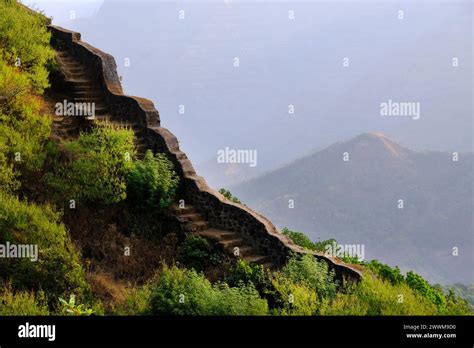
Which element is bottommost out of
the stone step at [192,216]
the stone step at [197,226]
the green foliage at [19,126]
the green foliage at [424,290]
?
the green foliage at [424,290]

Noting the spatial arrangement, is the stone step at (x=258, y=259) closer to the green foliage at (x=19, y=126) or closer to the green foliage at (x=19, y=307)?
the green foliage at (x=19, y=307)

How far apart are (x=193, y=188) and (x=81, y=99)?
599 cm

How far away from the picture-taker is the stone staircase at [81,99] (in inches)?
760

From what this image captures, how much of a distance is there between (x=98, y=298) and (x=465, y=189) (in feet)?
470

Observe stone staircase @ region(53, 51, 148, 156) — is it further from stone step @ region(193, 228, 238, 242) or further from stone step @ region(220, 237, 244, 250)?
stone step @ region(220, 237, 244, 250)

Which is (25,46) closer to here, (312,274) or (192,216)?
(192,216)

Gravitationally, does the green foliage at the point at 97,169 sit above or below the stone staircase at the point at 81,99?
below

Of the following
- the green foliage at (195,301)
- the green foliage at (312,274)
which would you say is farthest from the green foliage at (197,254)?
the green foliage at (195,301)

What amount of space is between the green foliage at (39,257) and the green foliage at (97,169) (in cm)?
245

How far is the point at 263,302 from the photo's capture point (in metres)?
13.0

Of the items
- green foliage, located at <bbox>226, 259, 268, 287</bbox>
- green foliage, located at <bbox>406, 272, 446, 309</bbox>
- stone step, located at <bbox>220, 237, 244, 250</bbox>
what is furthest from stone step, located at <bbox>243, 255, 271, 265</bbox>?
green foliage, located at <bbox>406, 272, 446, 309</bbox>

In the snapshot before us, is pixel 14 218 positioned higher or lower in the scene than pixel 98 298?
higher
